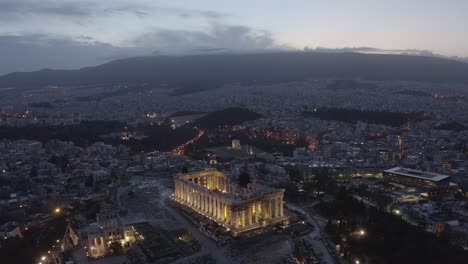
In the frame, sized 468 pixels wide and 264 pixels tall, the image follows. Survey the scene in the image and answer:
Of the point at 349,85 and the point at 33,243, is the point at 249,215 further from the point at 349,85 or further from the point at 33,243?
the point at 349,85

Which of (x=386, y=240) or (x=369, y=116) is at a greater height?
(x=386, y=240)

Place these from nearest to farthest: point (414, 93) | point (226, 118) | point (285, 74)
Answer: point (226, 118)
point (414, 93)
point (285, 74)

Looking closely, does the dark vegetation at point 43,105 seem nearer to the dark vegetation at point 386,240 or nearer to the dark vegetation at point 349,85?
the dark vegetation at point 349,85

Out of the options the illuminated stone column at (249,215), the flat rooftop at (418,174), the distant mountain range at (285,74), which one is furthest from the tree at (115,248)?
the distant mountain range at (285,74)

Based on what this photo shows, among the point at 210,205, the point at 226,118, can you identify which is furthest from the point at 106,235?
the point at 226,118

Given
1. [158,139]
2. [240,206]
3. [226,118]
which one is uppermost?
[240,206]

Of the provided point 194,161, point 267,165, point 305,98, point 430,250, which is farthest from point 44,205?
point 305,98
